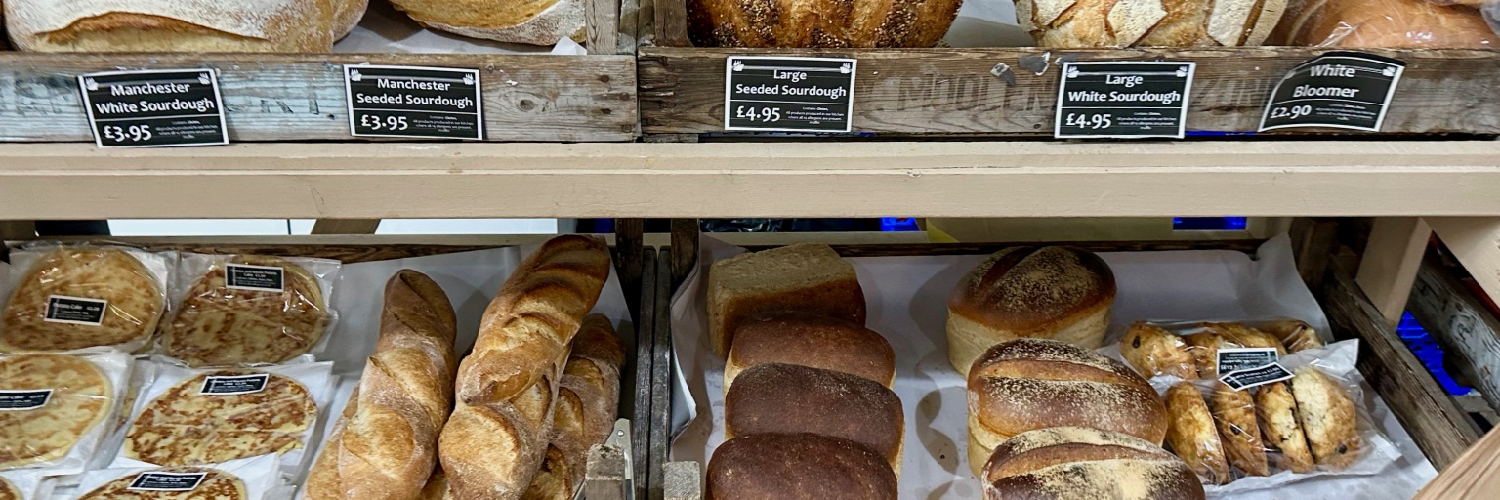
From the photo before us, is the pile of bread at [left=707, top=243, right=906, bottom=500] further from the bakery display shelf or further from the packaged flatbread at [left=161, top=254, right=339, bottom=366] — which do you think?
the packaged flatbread at [left=161, top=254, right=339, bottom=366]

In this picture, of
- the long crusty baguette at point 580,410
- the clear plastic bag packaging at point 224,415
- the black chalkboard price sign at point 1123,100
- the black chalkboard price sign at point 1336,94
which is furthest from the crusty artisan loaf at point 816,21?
the clear plastic bag packaging at point 224,415

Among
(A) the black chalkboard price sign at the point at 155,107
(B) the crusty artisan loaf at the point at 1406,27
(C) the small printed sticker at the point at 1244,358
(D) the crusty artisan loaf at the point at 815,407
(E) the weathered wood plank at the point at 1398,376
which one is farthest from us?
(C) the small printed sticker at the point at 1244,358

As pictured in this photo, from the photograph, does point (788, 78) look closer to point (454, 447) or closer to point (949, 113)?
point (949, 113)

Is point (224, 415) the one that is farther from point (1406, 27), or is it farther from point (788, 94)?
point (1406, 27)

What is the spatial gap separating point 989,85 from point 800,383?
1.75 feet

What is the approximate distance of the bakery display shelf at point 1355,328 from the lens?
55.7 inches

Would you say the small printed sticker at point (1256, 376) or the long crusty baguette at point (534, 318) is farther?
the small printed sticker at point (1256, 376)

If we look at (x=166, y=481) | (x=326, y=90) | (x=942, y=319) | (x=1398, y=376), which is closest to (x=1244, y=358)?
(x=1398, y=376)

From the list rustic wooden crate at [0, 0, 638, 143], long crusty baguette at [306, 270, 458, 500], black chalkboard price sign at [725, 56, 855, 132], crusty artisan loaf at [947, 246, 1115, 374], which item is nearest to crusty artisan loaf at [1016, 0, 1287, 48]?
black chalkboard price sign at [725, 56, 855, 132]

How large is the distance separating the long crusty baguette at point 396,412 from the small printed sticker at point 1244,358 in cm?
122

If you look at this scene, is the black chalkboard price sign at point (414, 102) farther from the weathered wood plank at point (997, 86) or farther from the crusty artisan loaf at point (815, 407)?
the crusty artisan loaf at point (815, 407)

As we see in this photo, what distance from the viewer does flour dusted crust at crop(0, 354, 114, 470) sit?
1.42 metres

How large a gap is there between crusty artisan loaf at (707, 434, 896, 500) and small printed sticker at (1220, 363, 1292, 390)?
618 millimetres

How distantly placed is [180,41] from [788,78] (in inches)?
25.2
